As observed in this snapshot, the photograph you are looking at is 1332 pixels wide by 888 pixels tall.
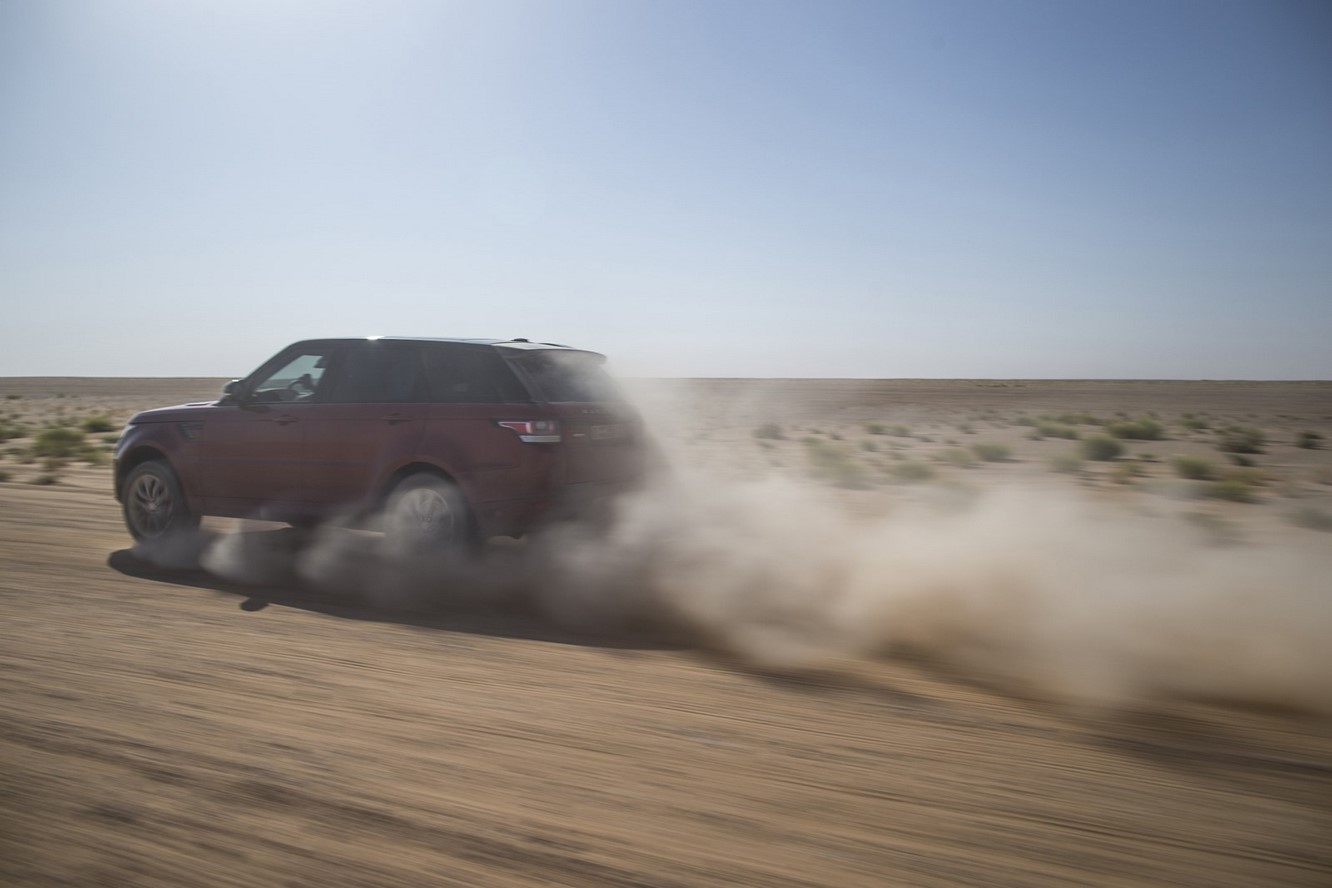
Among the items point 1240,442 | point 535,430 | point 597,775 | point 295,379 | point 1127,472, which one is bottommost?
point 597,775

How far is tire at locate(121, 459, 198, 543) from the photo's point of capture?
25.4ft

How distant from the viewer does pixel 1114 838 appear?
2.88 metres

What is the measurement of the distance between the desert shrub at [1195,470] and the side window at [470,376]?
12.6 meters

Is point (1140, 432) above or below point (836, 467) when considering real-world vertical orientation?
above

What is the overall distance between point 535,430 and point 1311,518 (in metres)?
8.39

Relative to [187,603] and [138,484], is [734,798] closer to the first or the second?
[187,603]

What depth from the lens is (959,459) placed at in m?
18.2

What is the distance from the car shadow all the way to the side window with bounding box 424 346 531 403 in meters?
1.21

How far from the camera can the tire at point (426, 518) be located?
20.6 feet

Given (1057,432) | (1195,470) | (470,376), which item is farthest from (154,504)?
(1057,432)

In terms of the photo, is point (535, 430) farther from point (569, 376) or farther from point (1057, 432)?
point (1057, 432)

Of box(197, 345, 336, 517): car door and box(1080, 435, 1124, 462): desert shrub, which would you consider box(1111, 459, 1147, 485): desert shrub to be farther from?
box(197, 345, 336, 517): car door

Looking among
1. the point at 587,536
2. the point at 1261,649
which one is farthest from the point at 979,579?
the point at 587,536

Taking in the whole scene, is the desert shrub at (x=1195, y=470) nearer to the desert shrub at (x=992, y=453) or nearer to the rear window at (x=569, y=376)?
the desert shrub at (x=992, y=453)
